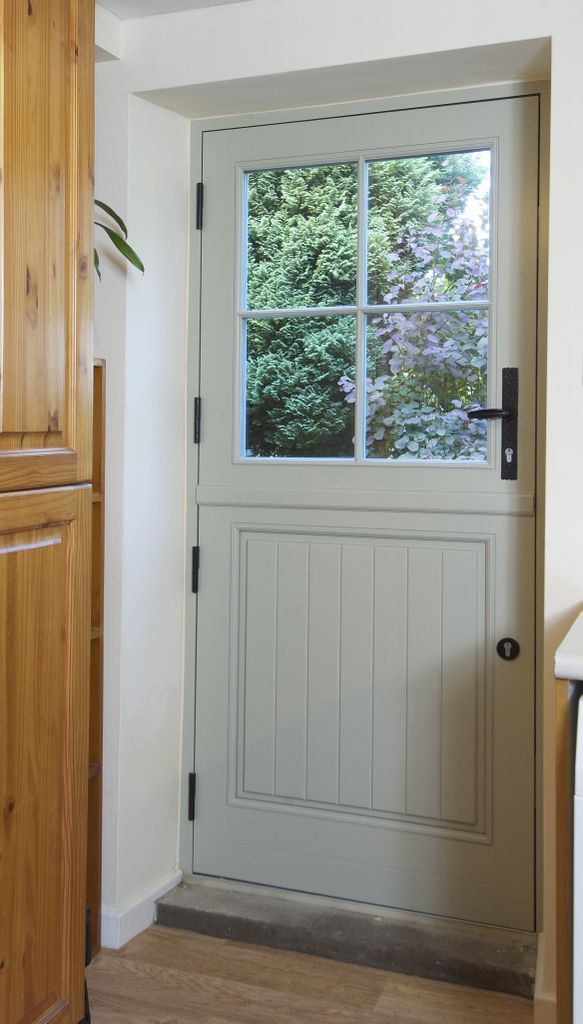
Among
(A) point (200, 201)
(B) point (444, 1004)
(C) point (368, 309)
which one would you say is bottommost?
(B) point (444, 1004)

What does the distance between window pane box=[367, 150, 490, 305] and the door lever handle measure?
0.29 metres

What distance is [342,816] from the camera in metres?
2.61

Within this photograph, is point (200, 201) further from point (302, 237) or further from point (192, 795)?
point (192, 795)

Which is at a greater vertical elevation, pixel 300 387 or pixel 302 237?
pixel 302 237

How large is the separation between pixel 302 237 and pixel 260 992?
189 centimetres

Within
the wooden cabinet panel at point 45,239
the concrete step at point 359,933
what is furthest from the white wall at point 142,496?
the wooden cabinet panel at point 45,239

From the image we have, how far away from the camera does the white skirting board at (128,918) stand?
2480mm

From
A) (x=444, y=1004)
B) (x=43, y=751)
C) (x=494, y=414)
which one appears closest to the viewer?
(x=43, y=751)

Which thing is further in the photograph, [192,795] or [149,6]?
[192,795]

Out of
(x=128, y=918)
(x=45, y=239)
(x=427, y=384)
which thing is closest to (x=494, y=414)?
(x=427, y=384)

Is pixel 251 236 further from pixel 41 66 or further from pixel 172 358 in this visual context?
pixel 41 66

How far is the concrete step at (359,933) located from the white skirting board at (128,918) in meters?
0.03

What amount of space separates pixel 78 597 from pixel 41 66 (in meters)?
0.85

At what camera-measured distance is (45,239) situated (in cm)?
156
